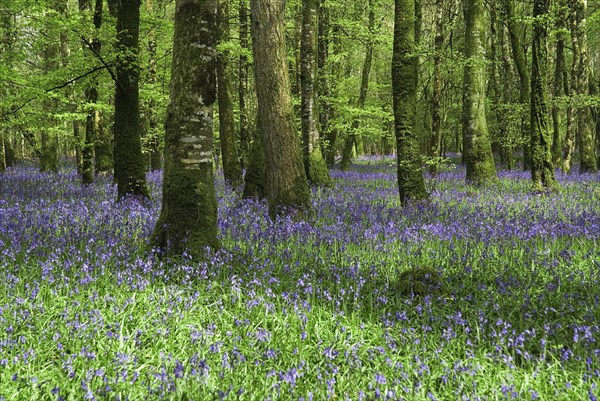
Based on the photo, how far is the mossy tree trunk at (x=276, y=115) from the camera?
25.5ft

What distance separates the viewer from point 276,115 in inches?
316

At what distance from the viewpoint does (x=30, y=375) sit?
9.21ft

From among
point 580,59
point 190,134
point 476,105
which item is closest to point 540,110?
point 476,105

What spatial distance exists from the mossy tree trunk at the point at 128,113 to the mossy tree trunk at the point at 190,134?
5.22 meters

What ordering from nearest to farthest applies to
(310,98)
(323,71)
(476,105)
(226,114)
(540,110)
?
1. (540,110)
2. (476,105)
3. (310,98)
4. (226,114)
5. (323,71)

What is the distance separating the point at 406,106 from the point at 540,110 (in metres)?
4.47

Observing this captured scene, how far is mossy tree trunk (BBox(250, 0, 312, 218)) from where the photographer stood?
7785 mm

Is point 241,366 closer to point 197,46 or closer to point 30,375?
point 30,375

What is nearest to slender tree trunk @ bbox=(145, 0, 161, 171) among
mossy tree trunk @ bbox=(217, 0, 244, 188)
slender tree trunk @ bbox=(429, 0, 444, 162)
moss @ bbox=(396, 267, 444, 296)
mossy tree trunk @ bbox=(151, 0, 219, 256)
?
mossy tree trunk @ bbox=(217, 0, 244, 188)

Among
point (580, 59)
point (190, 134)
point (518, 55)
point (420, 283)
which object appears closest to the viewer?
point (420, 283)

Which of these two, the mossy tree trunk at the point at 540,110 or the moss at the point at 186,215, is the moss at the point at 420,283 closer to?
the moss at the point at 186,215

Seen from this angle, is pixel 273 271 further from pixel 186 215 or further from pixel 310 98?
pixel 310 98

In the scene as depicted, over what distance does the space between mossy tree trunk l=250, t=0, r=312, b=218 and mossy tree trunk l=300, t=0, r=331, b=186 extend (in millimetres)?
5460

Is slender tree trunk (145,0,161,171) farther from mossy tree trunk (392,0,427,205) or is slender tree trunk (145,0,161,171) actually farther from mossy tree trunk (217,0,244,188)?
mossy tree trunk (392,0,427,205)
